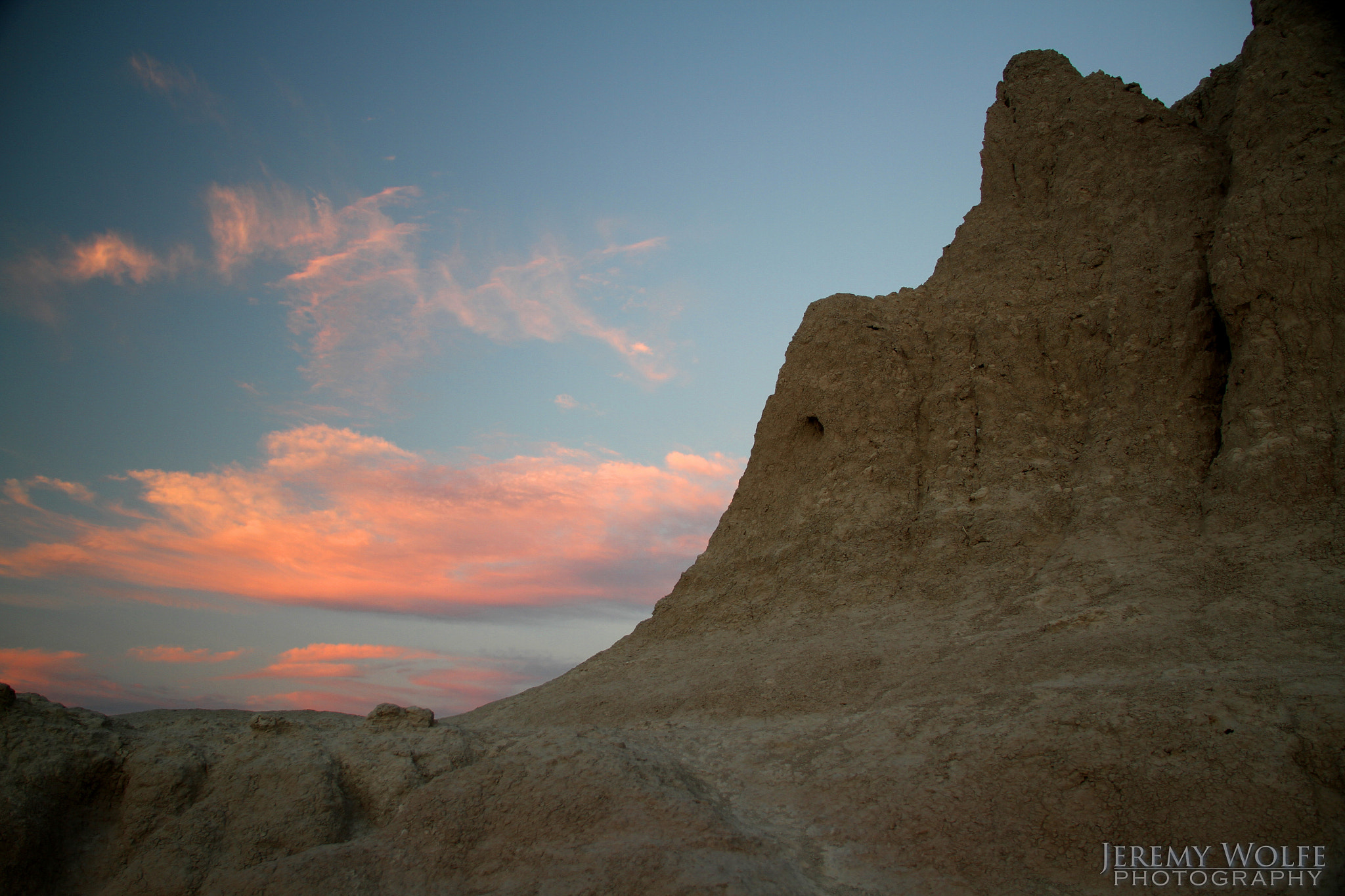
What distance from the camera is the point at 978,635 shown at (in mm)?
10586

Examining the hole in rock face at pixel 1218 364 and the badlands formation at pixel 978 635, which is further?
the hole in rock face at pixel 1218 364

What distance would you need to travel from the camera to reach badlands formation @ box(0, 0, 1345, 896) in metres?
6.08

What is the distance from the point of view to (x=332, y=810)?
21.2 ft

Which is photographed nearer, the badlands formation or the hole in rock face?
the badlands formation

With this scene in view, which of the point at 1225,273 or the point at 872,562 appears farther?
the point at 872,562

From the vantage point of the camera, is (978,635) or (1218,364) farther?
(1218,364)

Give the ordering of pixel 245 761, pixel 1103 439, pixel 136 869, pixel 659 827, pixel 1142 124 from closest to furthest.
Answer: pixel 136 869 → pixel 659 827 → pixel 245 761 → pixel 1103 439 → pixel 1142 124

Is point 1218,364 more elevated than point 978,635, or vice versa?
point 1218,364

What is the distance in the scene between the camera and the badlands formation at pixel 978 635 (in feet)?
19.9

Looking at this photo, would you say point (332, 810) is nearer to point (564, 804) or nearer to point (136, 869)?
point (136, 869)

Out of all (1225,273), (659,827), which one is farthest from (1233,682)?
(1225,273)

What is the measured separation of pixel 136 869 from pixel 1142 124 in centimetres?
1881

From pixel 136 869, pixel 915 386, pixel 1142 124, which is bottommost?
pixel 136 869

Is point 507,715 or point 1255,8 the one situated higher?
point 1255,8
